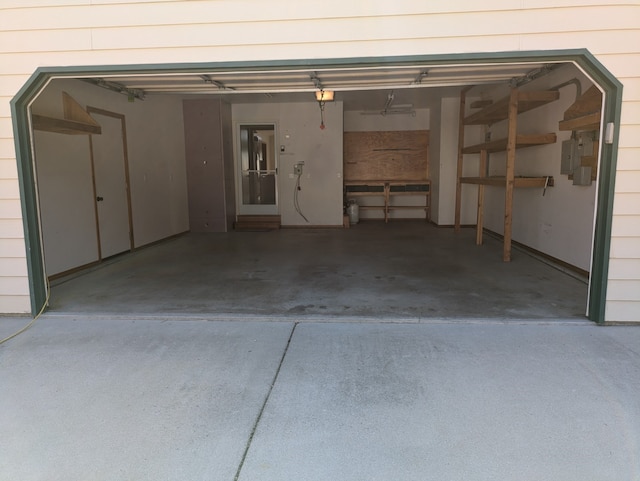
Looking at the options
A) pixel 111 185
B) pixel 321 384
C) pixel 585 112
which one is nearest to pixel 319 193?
pixel 111 185

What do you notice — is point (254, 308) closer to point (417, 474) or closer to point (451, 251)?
point (417, 474)

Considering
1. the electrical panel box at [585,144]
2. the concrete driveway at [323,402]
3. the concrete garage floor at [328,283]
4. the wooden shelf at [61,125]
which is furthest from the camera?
the electrical panel box at [585,144]

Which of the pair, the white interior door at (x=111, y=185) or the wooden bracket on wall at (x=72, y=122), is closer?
the wooden bracket on wall at (x=72, y=122)

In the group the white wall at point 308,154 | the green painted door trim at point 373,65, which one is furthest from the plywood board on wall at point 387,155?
the green painted door trim at point 373,65

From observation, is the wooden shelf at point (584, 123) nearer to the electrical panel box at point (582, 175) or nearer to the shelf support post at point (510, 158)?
the electrical panel box at point (582, 175)

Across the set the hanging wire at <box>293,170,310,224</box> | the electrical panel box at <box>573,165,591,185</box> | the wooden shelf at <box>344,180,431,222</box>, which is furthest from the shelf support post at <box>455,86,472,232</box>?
the hanging wire at <box>293,170,310,224</box>

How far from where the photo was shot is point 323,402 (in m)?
2.37

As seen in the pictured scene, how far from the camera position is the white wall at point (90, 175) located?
4.94 m

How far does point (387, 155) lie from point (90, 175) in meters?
6.93

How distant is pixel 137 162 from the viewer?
6.84 m

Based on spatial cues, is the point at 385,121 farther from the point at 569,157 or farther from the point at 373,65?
the point at 373,65

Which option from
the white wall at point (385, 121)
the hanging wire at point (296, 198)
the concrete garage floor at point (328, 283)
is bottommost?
the concrete garage floor at point (328, 283)

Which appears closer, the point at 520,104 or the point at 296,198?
the point at 520,104

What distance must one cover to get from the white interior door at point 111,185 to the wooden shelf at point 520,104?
5.38 m
